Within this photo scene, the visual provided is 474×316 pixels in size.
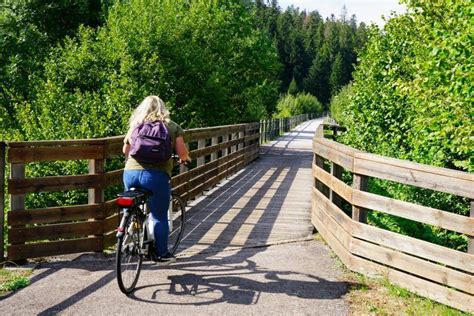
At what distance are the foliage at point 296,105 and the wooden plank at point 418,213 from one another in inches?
2299

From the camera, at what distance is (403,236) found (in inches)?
214

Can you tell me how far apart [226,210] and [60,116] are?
595 centimetres

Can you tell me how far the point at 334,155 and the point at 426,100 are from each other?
1977mm

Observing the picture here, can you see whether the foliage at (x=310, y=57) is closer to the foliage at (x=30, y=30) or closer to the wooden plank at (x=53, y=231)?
the foliage at (x=30, y=30)

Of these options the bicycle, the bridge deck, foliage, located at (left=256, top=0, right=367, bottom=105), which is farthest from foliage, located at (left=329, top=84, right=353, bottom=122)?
foliage, located at (left=256, top=0, right=367, bottom=105)

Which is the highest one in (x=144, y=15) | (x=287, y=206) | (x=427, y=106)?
(x=144, y=15)

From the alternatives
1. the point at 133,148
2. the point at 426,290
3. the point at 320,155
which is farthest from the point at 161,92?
the point at 426,290

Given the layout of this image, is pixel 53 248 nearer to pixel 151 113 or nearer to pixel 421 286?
pixel 151 113

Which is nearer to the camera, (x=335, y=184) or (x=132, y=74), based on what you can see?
(x=335, y=184)

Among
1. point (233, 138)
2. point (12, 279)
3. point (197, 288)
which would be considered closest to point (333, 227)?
point (197, 288)

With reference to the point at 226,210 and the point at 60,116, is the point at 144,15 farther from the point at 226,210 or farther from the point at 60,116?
the point at 226,210

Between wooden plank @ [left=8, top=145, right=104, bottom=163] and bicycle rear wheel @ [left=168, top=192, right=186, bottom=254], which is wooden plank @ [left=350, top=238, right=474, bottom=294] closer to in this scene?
bicycle rear wheel @ [left=168, top=192, right=186, bottom=254]

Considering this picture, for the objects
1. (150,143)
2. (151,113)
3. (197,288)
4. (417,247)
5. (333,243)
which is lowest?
(197,288)

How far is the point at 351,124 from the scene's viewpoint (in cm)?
1527
